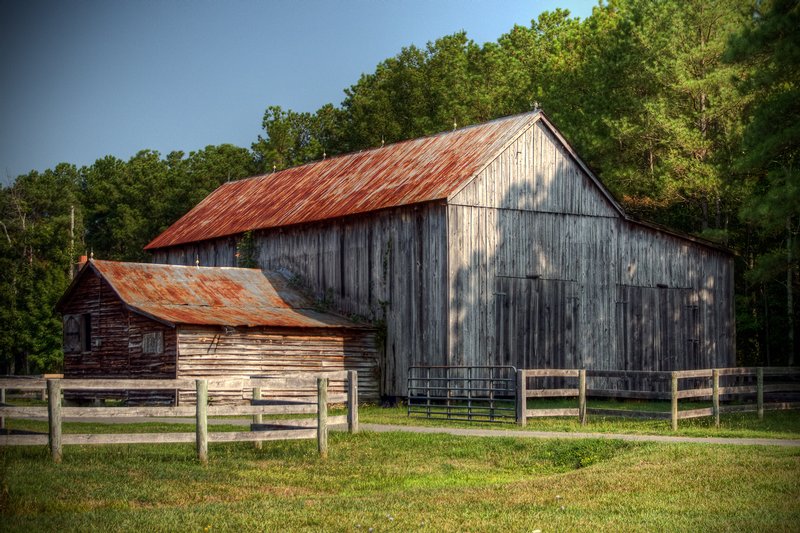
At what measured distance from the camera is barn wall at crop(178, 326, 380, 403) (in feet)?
111

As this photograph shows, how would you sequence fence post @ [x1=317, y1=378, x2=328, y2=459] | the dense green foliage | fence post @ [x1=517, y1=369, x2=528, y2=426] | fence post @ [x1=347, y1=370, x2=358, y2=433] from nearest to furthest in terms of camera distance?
fence post @ [x1=317, y1=378, x2=328, y2=459], fence post @ [x1=347, y1=370, x2=358, y2=433], fence post @ [x1=517, y1=369, x2=528, y2=426], the dense green foliage

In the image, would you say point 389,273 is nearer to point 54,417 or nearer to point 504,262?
point 504,262

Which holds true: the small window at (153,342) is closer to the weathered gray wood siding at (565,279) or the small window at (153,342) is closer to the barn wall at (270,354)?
the barn wall at (270,354)

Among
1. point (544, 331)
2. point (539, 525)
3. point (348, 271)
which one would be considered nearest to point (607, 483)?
point (539, 525)

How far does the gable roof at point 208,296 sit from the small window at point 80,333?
0.98m

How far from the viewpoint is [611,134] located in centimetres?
4922

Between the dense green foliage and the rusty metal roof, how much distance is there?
26.9 feet

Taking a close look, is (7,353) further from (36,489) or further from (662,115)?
(36,489)

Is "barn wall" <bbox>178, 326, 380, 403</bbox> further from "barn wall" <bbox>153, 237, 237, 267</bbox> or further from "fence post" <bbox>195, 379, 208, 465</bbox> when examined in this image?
"fence post" <bbox>195, 379, 208, 465</bbox>

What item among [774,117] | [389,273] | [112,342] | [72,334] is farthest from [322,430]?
[72,334]

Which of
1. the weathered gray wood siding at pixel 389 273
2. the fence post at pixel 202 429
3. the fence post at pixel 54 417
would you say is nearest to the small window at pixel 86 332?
the weathered gray wood siding at pixel 389 273

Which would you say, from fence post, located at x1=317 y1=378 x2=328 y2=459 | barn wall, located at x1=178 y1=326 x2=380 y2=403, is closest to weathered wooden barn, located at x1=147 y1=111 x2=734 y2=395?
barn wall, located at x1=178 y1=326 x2=380 y2=403

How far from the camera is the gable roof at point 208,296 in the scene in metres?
34.8

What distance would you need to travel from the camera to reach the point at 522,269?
3519 centimetres
